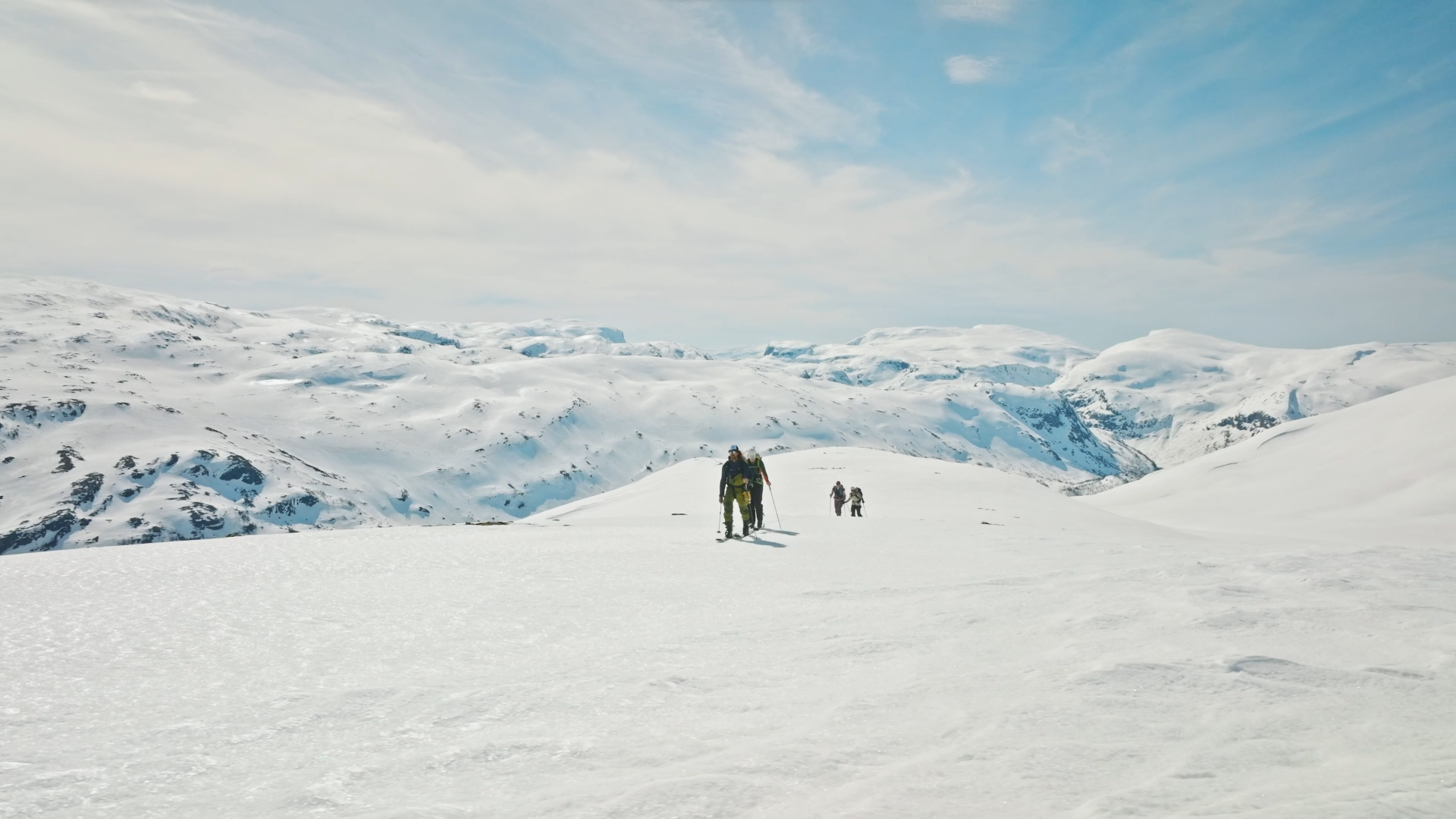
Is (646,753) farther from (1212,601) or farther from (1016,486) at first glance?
(1016,486)

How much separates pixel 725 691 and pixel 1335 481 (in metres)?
52.0

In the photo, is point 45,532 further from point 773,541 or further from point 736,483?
point 773,541

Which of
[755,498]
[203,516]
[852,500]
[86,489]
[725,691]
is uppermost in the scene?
[755,498]

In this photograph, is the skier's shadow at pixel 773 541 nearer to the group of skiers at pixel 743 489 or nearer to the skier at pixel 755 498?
the skier at pixel 755 498

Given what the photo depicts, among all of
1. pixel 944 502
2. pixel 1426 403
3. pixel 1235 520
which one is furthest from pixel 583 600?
pixel 1426 403

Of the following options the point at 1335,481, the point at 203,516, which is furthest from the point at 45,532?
the point at 1335,481

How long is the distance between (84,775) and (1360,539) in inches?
1608

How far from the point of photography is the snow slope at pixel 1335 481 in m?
35.2

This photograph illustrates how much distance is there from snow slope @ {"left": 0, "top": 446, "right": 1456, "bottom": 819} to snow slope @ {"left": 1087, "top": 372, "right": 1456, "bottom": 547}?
32.2m

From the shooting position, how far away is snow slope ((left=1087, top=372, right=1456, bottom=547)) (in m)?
35.2

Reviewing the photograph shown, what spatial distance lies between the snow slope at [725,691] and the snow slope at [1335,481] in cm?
3217

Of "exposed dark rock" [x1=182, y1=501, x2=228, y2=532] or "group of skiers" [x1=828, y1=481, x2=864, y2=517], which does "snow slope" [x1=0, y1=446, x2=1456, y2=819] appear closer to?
"group of skiers" [x1=828, y1=481, x2=864, y2=517]

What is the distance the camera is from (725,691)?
6191mm

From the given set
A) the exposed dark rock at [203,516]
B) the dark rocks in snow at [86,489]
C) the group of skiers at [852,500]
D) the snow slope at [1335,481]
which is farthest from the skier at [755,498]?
the dark rocks in snow at [86,489]
